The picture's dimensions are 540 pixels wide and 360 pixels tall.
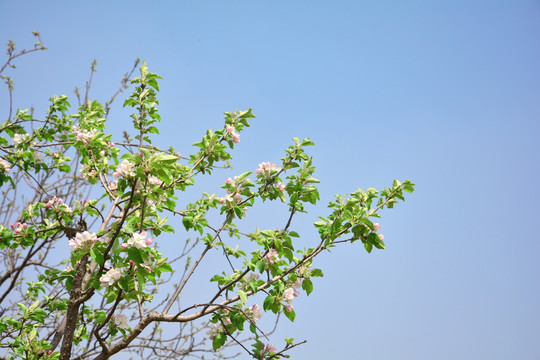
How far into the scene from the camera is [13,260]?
14.7 feet

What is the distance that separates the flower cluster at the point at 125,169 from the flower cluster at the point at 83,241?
35 centimetres

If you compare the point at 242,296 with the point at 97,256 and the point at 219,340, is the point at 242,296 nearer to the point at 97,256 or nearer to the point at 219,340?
the point at 219,340

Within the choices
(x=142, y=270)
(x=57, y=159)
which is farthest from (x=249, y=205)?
(x=57, y=159)

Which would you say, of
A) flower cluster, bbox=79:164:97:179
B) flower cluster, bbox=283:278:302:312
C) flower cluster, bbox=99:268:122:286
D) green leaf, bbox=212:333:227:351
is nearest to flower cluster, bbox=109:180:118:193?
flower cluster, bbox=79:164:97:179

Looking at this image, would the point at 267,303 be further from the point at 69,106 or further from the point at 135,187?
the point at 69,106

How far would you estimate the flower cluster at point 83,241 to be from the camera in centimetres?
236

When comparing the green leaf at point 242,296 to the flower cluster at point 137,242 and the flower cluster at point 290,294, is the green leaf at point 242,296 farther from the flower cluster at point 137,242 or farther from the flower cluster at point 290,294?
the flower cluster at point 137,242

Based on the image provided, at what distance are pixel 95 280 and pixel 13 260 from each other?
2.52 metres

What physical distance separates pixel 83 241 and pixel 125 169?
447mm

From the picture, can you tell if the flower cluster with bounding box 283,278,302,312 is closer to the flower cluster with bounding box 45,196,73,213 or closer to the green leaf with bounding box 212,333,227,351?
the green leaf with bounding box 212,333,227,351

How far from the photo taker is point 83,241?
2.38 meters

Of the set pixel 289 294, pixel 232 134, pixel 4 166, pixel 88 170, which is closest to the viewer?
pixel 289 294

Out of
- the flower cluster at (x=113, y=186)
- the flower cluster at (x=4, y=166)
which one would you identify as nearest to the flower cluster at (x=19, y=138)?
the flower cluster at (x=4, y=166)

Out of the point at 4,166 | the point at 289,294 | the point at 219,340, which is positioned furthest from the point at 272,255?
the point at 4,166
